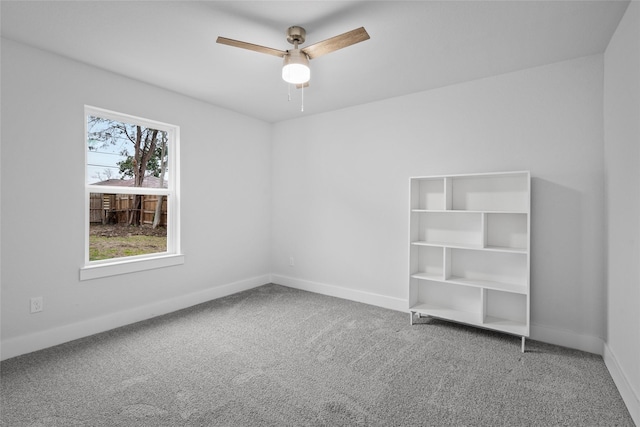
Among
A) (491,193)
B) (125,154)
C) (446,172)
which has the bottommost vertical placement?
(491,193)

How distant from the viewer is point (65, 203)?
2777 mm

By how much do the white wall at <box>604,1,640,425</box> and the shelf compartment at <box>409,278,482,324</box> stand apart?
996 millimetres

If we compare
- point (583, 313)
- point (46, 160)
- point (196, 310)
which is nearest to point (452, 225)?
point (583, 313)

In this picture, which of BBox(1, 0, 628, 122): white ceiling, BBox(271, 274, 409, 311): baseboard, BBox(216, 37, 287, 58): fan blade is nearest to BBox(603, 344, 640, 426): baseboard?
BBox(271, 274, 409, 311): baseboard

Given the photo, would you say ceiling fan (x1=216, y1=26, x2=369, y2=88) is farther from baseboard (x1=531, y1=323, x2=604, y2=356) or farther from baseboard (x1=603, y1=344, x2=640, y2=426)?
baseboard (x1=531, y1=323, x2=604, y2=356)

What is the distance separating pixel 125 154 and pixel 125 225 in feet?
2.48

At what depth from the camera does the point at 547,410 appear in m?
1.90

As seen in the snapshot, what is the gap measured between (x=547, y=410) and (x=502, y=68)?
2732 mm

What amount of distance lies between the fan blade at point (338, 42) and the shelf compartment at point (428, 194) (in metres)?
1.68

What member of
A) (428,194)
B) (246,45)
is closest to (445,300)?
(428,194)

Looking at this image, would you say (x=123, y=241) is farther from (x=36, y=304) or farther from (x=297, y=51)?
(x=297, y=51)

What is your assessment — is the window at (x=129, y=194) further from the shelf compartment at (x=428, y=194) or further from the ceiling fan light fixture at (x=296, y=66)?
the shelf compartment at (x=428, y=194)

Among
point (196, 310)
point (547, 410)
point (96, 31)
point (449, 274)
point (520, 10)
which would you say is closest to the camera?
point (547, 410)

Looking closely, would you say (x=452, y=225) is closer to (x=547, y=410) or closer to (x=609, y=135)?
(x=609, y=135)
